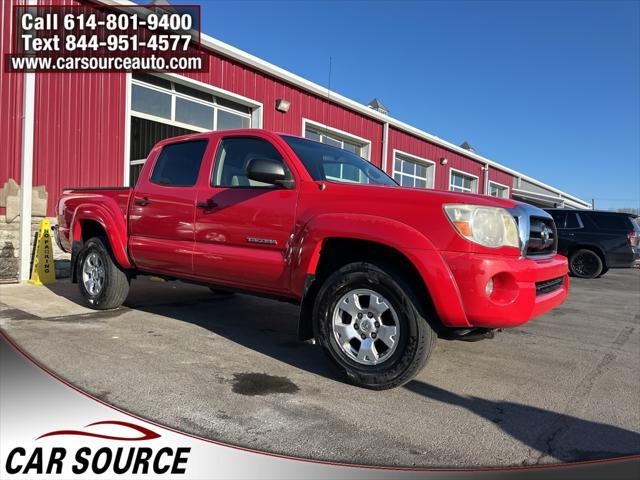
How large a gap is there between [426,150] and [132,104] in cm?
1257

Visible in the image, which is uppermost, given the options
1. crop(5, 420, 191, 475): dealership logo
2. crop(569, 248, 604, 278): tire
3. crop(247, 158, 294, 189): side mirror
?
crop(247, 158, 294, 189): side mirror

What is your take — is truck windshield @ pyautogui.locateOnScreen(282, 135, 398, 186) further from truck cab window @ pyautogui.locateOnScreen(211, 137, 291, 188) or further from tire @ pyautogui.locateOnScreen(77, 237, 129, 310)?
tire @ pyautogui.locateOnScreen(77, 237, 129, 310)

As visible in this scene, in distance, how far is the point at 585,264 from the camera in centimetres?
1236

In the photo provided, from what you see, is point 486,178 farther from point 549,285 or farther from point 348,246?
point 348,246

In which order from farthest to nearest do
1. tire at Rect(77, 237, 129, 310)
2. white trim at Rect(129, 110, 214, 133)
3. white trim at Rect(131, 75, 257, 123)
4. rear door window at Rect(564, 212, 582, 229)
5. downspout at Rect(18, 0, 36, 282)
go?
rear door window at Rect(564, 212, 582, 229)
white trim at Rect(131, 75, 257, 123)
white trim at Rect(129, 110, 214, 133)
downspout at Rect(18, 0, 36, 282)
tire at Rect(77, 237, 129, 310)

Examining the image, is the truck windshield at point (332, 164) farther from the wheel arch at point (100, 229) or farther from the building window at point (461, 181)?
Answer: the building window at point (461, 181)

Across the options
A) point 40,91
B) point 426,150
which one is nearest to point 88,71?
point 40,91

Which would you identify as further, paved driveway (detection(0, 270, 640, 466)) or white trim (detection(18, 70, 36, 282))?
white trim (detection(18, 70, 36, 282))

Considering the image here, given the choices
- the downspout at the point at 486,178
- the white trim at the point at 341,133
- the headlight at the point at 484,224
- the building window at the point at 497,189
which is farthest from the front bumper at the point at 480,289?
the building window at the point at 497,189

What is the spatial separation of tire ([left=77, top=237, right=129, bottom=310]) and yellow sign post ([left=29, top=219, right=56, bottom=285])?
2592 millimetres

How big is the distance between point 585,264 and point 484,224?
1095cm

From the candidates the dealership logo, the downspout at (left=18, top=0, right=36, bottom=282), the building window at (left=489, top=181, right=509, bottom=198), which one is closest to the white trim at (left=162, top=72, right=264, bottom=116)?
the downspout at (left=18, top=0, right=36, bottom=282)

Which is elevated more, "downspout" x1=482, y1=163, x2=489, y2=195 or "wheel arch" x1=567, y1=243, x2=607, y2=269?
"downspout" x1=482, y1=163, x2=489, y2=195

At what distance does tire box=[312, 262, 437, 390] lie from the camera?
123 inches
